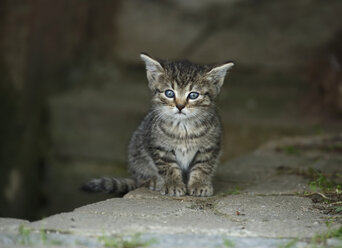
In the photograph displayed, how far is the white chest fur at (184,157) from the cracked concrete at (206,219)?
33 centimetres

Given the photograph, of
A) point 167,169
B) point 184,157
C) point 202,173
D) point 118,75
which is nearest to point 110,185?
point 167,169

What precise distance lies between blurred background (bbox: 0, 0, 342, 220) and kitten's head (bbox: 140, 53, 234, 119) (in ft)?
9.32

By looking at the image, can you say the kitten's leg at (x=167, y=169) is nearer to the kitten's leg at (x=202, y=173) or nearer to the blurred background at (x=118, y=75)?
the kitten's leg at (x=202, y=173)

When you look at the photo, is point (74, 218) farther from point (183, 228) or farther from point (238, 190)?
point (238, 190)

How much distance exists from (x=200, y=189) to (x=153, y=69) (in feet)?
3.40

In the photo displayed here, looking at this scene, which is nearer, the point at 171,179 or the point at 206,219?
the point at 206,219

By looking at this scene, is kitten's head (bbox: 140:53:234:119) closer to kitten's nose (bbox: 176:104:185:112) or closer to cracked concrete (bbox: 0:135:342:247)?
kitten's nose (bbox: 176:104:185:112)

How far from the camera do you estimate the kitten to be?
4738mm

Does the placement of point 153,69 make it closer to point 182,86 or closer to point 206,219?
point 182,86

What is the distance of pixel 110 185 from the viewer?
492cm

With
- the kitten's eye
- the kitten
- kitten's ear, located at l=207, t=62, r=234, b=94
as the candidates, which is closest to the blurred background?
kitten's ear, located at l=207, t=62, r=234, b=94

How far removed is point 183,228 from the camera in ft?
11.6

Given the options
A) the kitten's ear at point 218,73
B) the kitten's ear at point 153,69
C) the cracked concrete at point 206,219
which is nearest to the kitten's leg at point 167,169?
the cracked concrete at point 206,219

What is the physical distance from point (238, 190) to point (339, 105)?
3.38 metres
